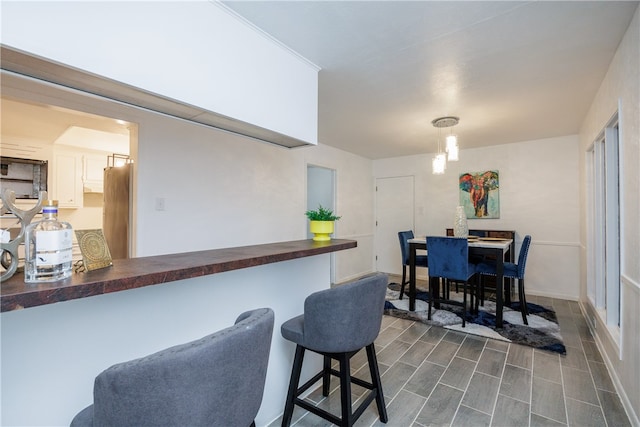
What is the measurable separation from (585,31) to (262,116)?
210cm

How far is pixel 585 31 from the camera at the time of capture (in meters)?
1.82

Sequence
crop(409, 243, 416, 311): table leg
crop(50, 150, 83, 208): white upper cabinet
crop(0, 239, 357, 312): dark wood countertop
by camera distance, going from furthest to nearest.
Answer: crop(50, 150, 83, 208): white upper cabinet → crop(409, 243, 416, 311): table leg → crop(0, 239, 357, 312): dark wood countertop

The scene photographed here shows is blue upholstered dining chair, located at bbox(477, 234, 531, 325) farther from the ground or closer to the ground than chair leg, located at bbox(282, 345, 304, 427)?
farther from the ground

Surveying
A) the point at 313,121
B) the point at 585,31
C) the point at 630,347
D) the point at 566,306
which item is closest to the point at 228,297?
the point at 313,121

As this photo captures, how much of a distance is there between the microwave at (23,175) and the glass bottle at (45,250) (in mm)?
3944

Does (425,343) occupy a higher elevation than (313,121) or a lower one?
lower

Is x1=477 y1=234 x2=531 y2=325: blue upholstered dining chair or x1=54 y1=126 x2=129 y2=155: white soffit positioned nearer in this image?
x1=477 y1=234 x2=531 y2=325: blue upholstered dining chair

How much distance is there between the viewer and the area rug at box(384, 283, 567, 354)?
2.81 metres

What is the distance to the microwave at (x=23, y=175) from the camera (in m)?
3.53

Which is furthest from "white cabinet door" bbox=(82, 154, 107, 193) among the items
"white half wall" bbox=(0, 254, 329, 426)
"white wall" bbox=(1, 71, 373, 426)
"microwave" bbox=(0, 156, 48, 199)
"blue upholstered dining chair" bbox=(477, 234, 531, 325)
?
"blue upholstered dining chair" bbox=(477, 234, 531, 325)

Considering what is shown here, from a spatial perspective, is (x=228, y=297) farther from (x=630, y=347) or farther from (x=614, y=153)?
(x=614, y=153)

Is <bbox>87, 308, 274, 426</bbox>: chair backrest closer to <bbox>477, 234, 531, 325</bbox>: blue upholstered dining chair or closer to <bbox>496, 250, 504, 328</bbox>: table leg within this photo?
<bbox>496, 250, 504, 328</bbox>: table leg

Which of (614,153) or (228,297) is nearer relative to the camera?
(228,297)

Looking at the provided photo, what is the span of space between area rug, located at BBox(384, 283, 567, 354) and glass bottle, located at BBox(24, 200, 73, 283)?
11.0 ft
